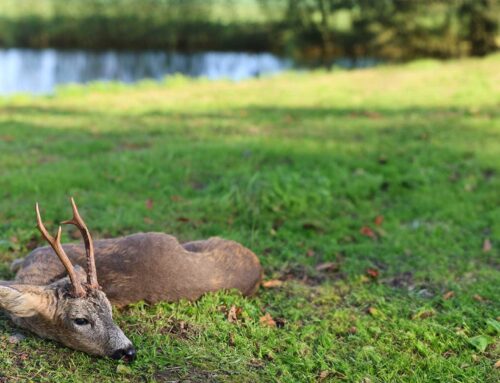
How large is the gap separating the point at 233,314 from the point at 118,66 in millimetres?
18302

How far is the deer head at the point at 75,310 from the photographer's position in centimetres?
389

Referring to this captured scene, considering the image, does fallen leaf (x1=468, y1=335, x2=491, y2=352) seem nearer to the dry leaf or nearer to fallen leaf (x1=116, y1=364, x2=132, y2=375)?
the dry leaf

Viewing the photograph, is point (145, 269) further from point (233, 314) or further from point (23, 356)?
point (23, 356)

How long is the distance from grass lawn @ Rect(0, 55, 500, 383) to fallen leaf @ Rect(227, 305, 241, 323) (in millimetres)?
48

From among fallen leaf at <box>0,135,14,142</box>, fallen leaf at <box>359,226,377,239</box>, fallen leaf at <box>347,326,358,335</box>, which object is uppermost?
fallen leaf at <box>0,135,14,142</box>

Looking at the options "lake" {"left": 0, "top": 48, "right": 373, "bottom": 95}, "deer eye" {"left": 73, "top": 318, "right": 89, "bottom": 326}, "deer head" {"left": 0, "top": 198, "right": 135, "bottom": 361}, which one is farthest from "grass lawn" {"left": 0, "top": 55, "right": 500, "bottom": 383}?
"lake" {"left": 0, "top": 48, "right": 373, "bottom": 95}

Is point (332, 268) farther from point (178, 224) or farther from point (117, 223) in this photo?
point (117, 223)

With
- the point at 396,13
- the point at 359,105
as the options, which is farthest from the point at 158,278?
the point at 396,13

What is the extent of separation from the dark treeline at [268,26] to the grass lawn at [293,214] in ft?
33.8

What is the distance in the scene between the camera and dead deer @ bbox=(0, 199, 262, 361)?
3914mm

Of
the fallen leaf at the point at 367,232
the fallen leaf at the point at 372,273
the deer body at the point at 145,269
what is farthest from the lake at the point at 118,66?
the deer body at the point at 145,269

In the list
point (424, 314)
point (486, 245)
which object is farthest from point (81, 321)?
point (486, 245)

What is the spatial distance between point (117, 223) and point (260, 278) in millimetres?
1771

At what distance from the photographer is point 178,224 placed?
20.7ft
